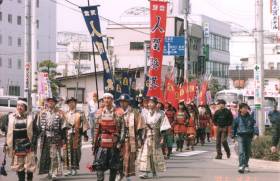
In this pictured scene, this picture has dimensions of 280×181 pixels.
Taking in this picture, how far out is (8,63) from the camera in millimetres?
77312

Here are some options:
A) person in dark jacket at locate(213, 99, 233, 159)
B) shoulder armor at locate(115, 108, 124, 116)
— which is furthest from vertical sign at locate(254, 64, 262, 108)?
shoulder armor at locate(115, 108, 124, 116)

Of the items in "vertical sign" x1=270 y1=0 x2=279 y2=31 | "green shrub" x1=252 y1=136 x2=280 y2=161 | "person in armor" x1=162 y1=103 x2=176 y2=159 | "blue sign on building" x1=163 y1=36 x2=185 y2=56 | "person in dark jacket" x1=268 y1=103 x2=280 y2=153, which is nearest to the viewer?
"person in dark jacket" x1=268 y1=103 x2=280 y2=153

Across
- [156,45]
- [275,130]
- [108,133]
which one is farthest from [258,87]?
[108,133]

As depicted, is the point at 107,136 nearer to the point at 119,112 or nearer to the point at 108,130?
the point at 108,130

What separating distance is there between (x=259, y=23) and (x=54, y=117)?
11.0 m

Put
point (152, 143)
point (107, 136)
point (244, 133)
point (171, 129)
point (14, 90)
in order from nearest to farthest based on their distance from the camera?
point (107, 136), point (152, 143), point (244, 133), point (171, 129), point (14, 90)

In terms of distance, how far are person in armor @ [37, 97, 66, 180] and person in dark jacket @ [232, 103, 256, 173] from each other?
4.60 m

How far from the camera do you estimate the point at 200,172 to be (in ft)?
53.1

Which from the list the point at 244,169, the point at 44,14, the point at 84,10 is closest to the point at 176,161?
the point at 244,169

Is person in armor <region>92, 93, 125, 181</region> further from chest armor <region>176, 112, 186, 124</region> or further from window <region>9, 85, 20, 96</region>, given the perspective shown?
window <region>9, 85, 20, 96</region>

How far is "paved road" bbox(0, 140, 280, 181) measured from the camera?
1480 cm

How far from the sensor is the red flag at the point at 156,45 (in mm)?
21927

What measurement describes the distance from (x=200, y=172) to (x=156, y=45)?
7515 mm

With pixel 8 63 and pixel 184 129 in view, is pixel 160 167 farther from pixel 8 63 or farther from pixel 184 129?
pixel 8 63
